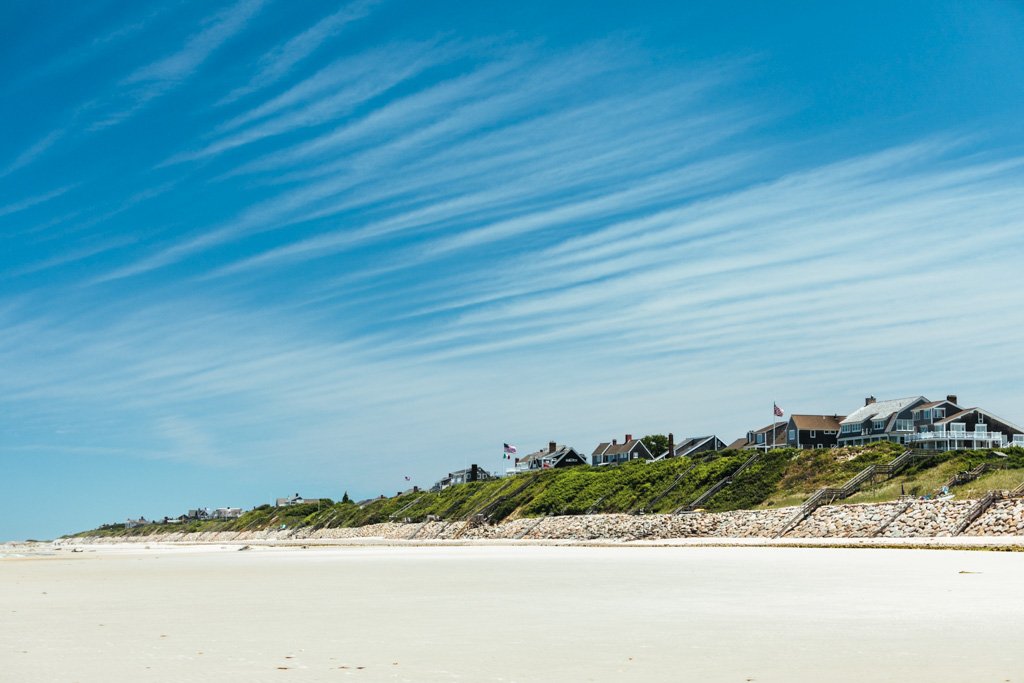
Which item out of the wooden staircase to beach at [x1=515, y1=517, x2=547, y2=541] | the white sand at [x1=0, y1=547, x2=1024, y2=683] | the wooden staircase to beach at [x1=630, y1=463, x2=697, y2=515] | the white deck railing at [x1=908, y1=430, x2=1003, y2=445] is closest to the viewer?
the white sand at [x1=0, y1=547, x2=1024, y2=683]

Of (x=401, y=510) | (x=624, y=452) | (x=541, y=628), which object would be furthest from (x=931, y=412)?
(x=541, y=628)

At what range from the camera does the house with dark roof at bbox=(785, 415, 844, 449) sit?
123500mm

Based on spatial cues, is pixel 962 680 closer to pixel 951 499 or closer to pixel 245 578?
pixel 245 578

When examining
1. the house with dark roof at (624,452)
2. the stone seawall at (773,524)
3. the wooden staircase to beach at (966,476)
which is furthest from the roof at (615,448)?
the wooden staircase to beach at (966,476)

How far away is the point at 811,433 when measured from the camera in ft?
406

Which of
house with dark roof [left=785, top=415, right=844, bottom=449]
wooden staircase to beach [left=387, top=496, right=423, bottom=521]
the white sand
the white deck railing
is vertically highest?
house with dark roof [left=785, top=415, right=844, bottom=449]

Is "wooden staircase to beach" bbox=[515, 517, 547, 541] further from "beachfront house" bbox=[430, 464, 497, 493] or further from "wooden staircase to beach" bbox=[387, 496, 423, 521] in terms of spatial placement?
"beachfront house" bbox=[430, 464, 497, 493]

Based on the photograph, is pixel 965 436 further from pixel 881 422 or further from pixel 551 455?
pixel 551 455

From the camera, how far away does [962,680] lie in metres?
9.33

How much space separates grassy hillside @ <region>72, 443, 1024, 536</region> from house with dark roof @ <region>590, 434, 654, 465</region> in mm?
38880

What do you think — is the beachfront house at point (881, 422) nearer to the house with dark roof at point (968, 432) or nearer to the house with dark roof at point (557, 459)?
the house with dark roof at point (968, 432)

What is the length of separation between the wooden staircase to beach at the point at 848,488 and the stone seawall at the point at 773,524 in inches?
21.3

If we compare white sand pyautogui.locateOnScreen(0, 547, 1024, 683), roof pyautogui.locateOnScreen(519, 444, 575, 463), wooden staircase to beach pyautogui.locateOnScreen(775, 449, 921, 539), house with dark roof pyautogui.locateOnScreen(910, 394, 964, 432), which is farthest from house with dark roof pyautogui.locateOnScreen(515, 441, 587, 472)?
white sand pyautogui.locateOnScreen(0, 547, 1024, 683)

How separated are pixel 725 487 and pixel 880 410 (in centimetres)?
5591
